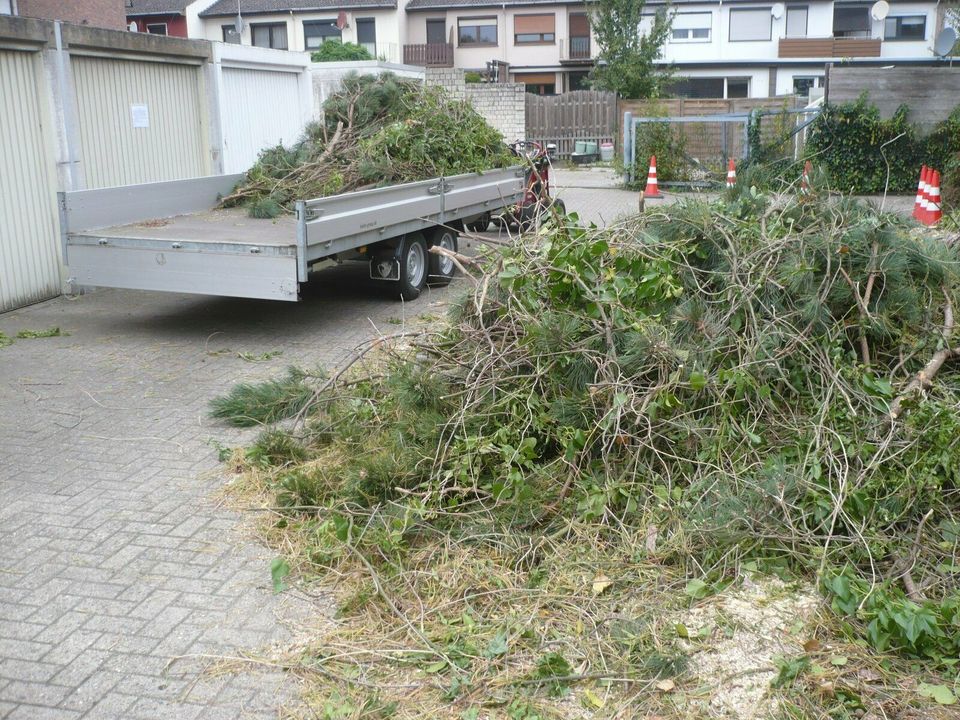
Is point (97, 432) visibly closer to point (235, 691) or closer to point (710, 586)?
point (235, 691)

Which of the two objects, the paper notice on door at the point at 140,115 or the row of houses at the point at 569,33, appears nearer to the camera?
the paper notice on door at the point at 140,115

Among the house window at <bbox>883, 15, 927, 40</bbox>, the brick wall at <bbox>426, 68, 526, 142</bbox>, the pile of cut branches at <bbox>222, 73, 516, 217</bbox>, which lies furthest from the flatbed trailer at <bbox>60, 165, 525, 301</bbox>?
the house window at <bbox>883, 15, 927, 40</bbox>

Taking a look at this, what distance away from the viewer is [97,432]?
688cm

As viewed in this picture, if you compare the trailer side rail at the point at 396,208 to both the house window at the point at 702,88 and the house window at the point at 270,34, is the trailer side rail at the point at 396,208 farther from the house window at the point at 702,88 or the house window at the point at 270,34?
the house window at the point at 270,34

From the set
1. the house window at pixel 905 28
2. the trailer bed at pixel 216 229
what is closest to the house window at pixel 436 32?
the house window at pixel 905 28

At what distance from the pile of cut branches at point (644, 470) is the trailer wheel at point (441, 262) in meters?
5.18

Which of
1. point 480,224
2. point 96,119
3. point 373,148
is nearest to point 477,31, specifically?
point 480,224

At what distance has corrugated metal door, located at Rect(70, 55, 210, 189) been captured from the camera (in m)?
11.7

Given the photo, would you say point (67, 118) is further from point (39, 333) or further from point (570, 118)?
point (570, 118)

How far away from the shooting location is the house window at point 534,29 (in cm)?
4941

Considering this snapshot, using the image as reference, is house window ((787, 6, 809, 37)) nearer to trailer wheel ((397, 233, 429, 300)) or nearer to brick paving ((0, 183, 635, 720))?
trailer wheel ((397, 233, 429, 300))

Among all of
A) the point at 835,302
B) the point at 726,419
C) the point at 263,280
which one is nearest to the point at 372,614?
the point at 726,419

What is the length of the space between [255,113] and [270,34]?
37583mm

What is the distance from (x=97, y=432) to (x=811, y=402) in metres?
4.62
